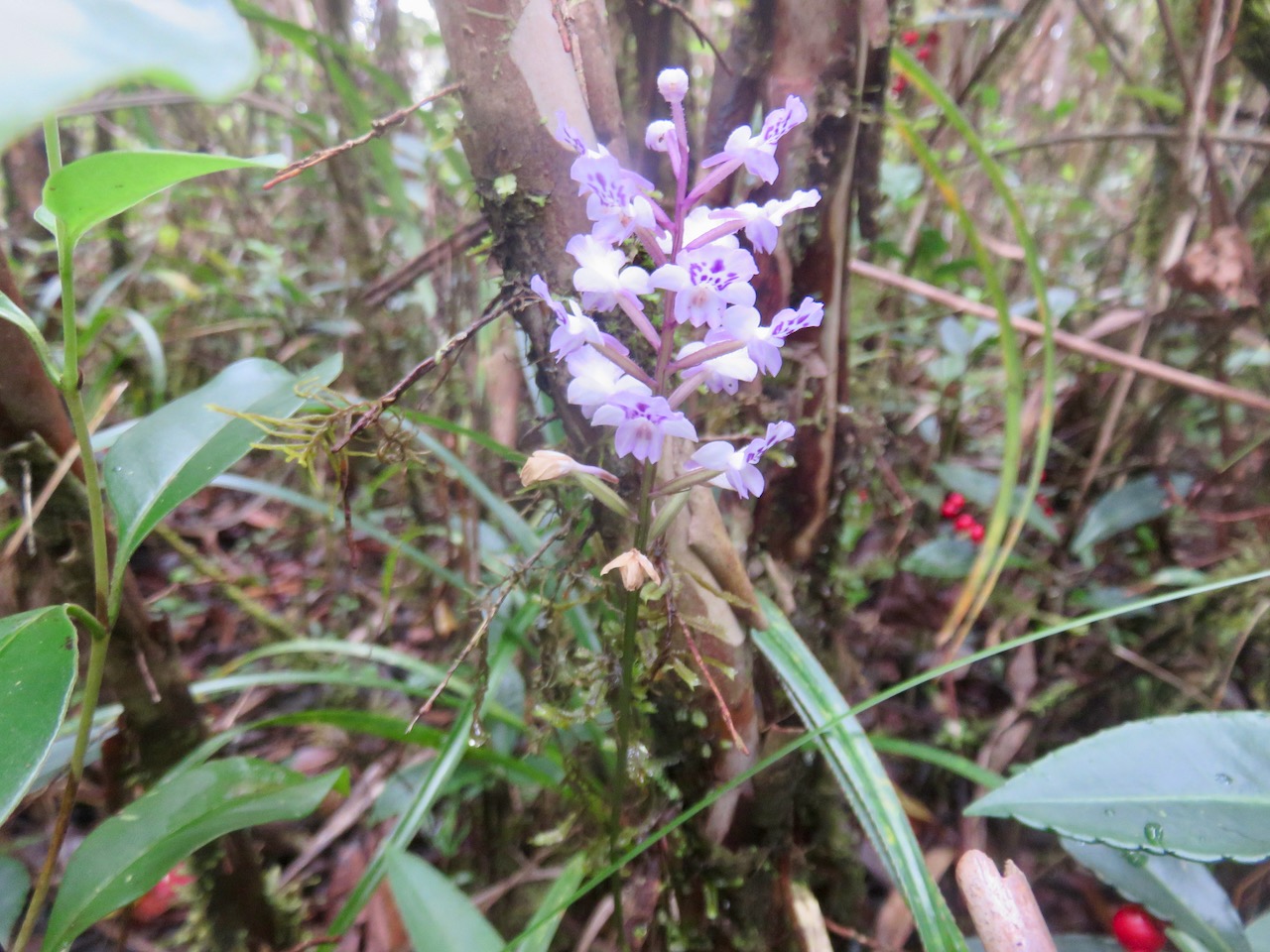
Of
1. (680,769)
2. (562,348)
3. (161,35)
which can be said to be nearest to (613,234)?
(562,348)

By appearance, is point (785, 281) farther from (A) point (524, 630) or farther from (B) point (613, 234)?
(A) point (524, 630)

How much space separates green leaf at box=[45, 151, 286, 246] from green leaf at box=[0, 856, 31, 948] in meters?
0.72

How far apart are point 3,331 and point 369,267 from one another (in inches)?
47.6

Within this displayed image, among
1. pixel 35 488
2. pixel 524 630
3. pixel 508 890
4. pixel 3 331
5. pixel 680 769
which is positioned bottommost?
pixel 508 890

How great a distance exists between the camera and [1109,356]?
1.16 meters

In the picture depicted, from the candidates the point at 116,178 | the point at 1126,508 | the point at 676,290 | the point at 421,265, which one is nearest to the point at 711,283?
the point at 676,290

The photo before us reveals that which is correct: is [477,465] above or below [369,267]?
below

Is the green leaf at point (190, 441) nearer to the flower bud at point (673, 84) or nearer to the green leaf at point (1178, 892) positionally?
the flower bud at point (673, 84)

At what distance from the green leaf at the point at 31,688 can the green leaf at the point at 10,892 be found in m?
0.36

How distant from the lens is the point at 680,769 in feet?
2.53

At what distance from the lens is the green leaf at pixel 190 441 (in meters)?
0.67

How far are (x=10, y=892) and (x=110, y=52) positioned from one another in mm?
902

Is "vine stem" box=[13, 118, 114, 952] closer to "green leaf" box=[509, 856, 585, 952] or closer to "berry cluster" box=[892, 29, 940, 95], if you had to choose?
"green leaf" box=[509, 856, 585, 952]

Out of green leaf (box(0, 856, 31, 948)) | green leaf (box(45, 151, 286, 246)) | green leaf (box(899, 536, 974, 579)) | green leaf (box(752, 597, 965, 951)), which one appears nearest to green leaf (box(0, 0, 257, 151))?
green leaf (box(45, 151, 286, 246))
